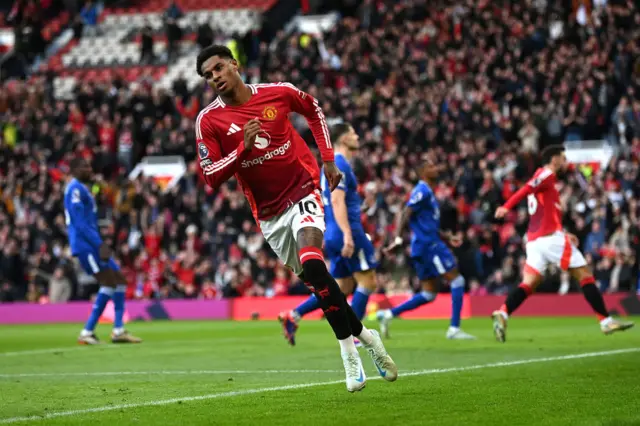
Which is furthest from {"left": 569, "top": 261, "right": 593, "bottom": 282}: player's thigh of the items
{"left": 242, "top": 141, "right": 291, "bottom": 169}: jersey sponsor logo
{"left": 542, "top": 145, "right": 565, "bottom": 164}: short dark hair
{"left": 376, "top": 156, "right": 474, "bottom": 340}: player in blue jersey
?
{"left": 242, "top": 141, "right": 291, "bottom": 169}: jersey sponsor logo

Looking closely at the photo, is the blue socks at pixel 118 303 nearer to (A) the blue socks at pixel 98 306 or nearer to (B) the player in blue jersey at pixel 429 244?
(A) the blue socks at pixel 98 306

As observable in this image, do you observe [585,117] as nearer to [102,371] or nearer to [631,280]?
[631,280]

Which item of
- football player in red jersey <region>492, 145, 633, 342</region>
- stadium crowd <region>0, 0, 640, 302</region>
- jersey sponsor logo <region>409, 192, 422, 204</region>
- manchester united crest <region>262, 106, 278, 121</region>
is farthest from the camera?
stadium crowd <region>0, 0, 640, 302</region>

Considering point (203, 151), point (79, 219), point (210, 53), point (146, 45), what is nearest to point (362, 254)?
point (79, 219)

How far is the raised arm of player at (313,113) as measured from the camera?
9.10m

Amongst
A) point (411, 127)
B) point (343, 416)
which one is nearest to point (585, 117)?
point (411, 127)

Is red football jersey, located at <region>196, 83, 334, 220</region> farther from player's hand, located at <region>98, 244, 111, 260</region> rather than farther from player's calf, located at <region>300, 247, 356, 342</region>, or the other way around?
player's hand, located at <region>98, 244, 111, 260</region>

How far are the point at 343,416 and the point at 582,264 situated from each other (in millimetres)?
8158

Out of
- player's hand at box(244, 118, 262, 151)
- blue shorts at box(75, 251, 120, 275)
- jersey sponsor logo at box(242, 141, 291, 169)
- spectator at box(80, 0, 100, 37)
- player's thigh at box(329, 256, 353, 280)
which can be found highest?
spectator at box(80, 0, 100, 37)

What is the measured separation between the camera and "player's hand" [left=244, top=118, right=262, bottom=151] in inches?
321

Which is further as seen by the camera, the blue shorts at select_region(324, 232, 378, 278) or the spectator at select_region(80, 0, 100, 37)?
the spectator at select_region(80, 0, 100, 37)

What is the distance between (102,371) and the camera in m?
11.8

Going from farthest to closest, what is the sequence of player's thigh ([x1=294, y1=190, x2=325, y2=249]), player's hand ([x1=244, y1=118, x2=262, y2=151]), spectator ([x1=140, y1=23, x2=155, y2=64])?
spectator ([x1=140, y1=23, x2=155, y2=64]) < player's thigh ([x1=294, y1=190, x2=325, y2=249]) < player's hand ([x1=244, y1=118, x2=262, y2=151])

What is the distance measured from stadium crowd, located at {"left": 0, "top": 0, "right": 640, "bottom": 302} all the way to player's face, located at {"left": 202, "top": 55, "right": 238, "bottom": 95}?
A: 16285 millimetres
